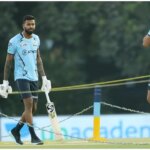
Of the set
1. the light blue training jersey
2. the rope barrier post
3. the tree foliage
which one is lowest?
the rope barrier post

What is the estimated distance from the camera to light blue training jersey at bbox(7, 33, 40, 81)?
48.1 ft

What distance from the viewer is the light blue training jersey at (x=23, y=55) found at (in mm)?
14672

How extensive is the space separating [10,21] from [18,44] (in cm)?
2260

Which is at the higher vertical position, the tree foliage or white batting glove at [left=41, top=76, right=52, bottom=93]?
the tree foliage

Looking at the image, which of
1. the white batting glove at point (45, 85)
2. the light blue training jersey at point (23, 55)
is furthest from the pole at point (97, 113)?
the light blue training jersey at point (23, 55)

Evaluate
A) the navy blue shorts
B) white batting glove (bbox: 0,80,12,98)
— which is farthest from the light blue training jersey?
white batting glove (bbox: 0,80,12,98)

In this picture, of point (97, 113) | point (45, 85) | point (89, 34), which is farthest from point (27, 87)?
point (89, 34)

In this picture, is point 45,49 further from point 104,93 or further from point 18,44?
point 18,44

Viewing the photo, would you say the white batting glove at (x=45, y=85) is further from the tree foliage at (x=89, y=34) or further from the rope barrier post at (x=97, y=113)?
the tree foliage at (x=89, y=34)

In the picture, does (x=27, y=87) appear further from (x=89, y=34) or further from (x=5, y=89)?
(x=89, y=34)

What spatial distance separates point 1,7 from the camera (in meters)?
38.1

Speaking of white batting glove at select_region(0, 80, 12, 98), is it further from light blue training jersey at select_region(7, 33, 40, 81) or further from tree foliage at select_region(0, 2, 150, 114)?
tree foliage at select_region(0, 2, 150, 114)

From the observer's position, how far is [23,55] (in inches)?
578

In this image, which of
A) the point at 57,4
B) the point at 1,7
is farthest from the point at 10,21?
the point at 57,4
